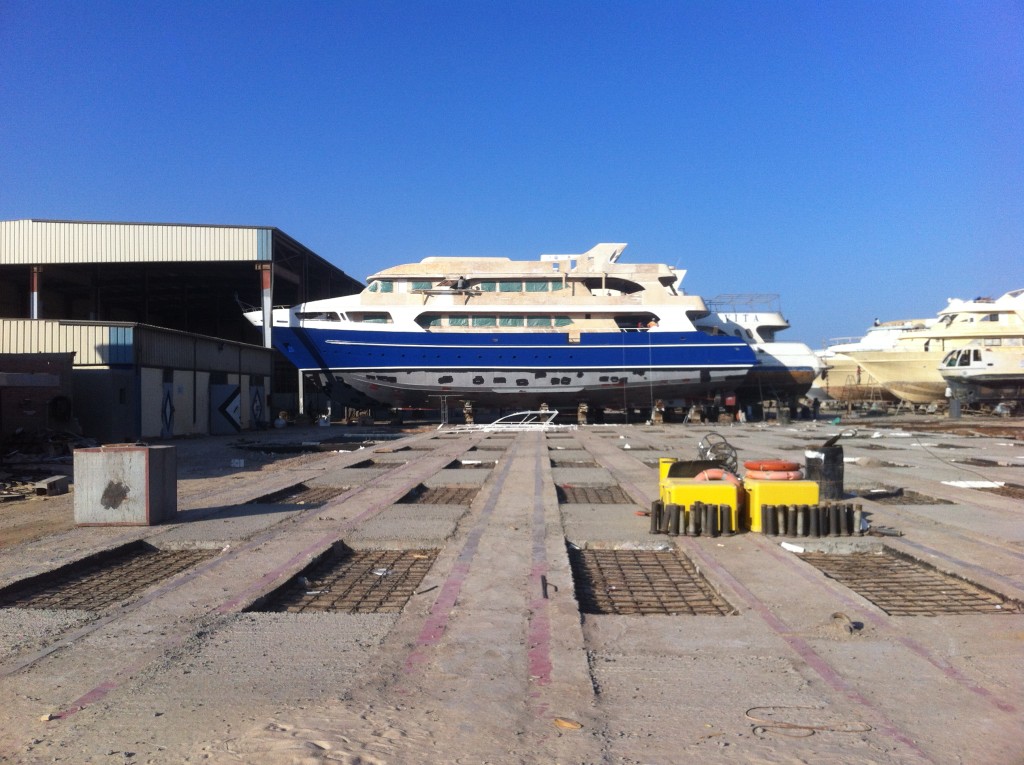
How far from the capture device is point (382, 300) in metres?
35.2

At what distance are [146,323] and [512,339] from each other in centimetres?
1554

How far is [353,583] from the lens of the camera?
21.6ft

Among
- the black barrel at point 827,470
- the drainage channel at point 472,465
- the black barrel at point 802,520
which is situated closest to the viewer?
the black barrel at point 802,520

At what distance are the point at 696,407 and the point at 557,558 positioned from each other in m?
32.4

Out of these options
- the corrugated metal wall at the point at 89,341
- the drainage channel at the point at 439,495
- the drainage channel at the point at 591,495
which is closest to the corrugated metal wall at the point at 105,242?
the corrugated metal wall at the point at 89,341

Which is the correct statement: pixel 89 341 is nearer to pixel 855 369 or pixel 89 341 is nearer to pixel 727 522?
pixel 727 522

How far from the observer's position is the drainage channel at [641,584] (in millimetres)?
5840

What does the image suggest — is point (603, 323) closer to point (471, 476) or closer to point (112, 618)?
point (471, 476)

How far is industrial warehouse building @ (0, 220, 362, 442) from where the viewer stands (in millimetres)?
21391

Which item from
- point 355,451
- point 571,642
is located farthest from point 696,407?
point 571,642

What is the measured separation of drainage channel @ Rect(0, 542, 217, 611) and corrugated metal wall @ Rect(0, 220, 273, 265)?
2681cm

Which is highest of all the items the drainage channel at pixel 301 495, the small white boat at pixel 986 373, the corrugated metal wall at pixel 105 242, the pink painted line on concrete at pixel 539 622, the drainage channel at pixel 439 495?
the corrugated metal wall at pixel 105 242

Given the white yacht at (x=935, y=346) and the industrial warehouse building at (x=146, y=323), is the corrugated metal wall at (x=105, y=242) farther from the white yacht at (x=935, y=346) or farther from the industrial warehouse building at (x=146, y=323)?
the white yacht at (x=935, y=346)

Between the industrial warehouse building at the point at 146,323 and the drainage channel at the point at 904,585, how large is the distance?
15.9 metres
